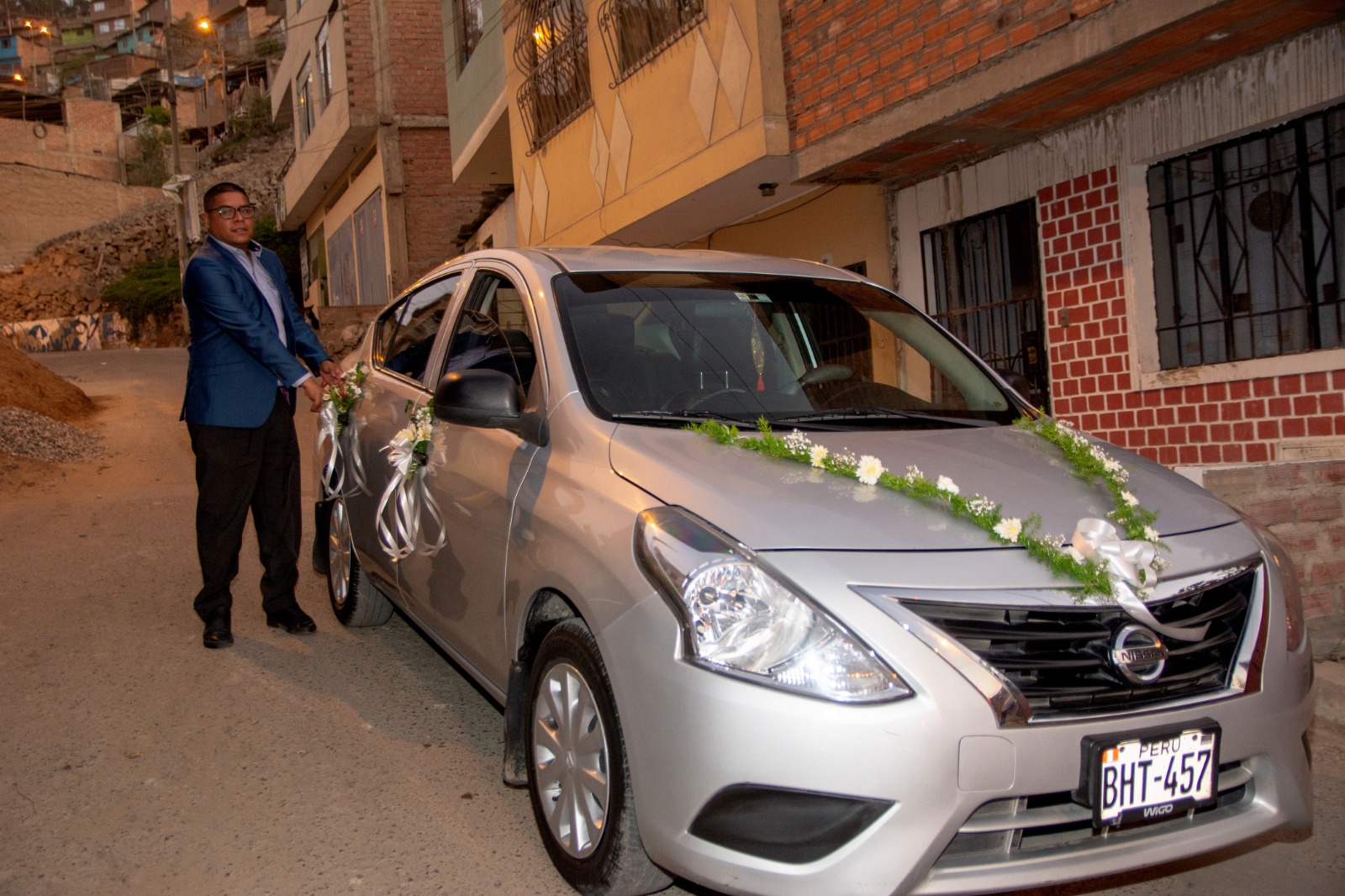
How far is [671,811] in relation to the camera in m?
2.34

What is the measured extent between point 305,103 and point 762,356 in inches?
1115

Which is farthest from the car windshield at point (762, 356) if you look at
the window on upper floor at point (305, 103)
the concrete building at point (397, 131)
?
the window on upper floor at point (305, 103)

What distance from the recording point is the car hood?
2457mm

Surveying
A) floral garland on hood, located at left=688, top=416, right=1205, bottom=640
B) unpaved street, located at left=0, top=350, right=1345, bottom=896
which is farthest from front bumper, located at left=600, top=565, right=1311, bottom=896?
unpaved street, located at left=0, top=350, right=1345, bottom=896

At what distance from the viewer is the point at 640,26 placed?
35.5 ft

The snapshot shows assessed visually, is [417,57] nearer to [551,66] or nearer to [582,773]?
[551,66]

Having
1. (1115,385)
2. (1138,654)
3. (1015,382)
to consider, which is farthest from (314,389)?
(1115,385)

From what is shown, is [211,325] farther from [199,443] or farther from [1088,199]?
[1088,199]

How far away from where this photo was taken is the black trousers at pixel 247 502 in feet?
16.3

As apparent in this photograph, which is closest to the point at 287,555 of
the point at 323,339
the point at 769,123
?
the point at 769,123

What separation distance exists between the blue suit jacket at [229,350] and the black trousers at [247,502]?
0.09 meters

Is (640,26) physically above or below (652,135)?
above

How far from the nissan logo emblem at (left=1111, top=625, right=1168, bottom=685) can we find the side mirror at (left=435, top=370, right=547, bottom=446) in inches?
63.1

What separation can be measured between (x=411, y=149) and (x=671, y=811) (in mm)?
22415
